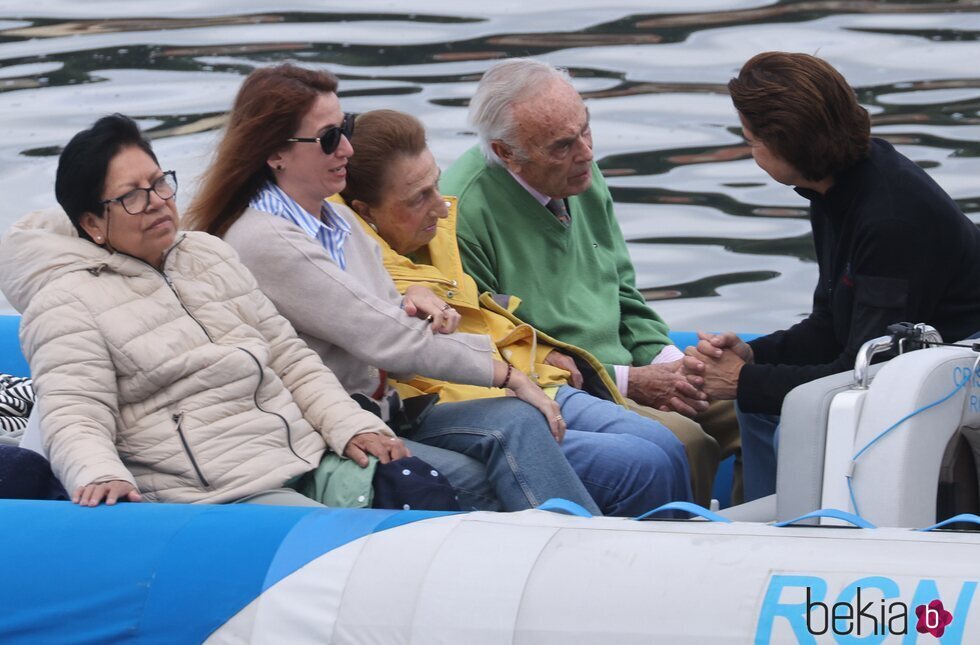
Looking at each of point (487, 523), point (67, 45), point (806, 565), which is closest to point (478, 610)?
point (487, 523)

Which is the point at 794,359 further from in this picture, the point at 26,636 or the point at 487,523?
the point at 26,636

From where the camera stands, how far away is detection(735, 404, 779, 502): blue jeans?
3.51 meters

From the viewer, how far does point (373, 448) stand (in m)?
2.84

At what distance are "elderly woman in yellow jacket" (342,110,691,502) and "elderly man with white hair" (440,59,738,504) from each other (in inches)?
6.0

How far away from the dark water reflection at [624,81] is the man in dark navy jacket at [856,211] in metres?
3.97

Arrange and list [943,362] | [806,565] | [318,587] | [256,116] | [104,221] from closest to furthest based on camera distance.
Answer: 1. [806,565]
2. [318,587]
3. [943,362]
4. [104,221]
5. [256,116]

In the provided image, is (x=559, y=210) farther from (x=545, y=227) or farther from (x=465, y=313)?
(x=465, y=313)

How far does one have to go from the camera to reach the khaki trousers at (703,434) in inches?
140

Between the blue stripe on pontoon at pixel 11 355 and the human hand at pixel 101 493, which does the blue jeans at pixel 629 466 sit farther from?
the blue stripe on pontoon at pixel 11 355

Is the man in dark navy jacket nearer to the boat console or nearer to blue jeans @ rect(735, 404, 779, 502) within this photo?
blue jeans @ rect(735, 404, 779, 502)

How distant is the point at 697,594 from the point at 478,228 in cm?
146

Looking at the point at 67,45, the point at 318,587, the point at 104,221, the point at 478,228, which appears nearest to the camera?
the point at 318,587

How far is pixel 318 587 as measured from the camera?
7.95 ft

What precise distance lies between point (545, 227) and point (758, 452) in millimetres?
650
